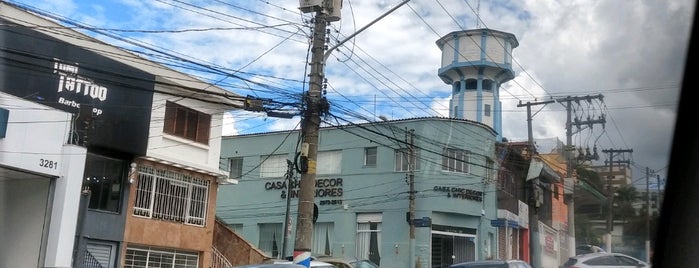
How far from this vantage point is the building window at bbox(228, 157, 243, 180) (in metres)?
36.2

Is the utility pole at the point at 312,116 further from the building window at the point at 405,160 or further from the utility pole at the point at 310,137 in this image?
the building window at the point at 405,160

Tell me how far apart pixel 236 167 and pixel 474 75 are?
17.3m

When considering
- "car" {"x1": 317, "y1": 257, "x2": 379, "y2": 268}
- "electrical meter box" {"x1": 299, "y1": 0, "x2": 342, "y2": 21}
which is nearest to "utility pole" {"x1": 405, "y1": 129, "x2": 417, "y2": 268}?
"car" {"x1": 317, "y1": 257, "x2": 379, "y2": 268}

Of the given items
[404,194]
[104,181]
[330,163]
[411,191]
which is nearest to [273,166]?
[330,163]

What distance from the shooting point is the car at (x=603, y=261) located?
43.0 ft

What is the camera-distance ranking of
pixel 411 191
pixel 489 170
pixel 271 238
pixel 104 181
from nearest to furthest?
pixel 104 181, pixel 411 191, pixel 489 170, pixel 271 238

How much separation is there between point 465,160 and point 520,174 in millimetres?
5878

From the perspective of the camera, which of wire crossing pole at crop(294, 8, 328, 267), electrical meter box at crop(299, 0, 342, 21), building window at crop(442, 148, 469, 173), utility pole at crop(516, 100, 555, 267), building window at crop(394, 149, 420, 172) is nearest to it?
wire crossing pole at crop(294, 8, 328, 267)

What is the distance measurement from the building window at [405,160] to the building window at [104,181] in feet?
46.0

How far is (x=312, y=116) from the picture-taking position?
1462cm

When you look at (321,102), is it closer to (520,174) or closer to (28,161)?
(28,161)

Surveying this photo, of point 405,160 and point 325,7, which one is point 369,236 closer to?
point 405,160

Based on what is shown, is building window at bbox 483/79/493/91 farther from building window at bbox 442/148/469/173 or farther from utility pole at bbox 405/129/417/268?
utility pole at bbox 405/129/417/268

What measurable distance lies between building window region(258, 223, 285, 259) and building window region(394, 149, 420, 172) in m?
6.99
